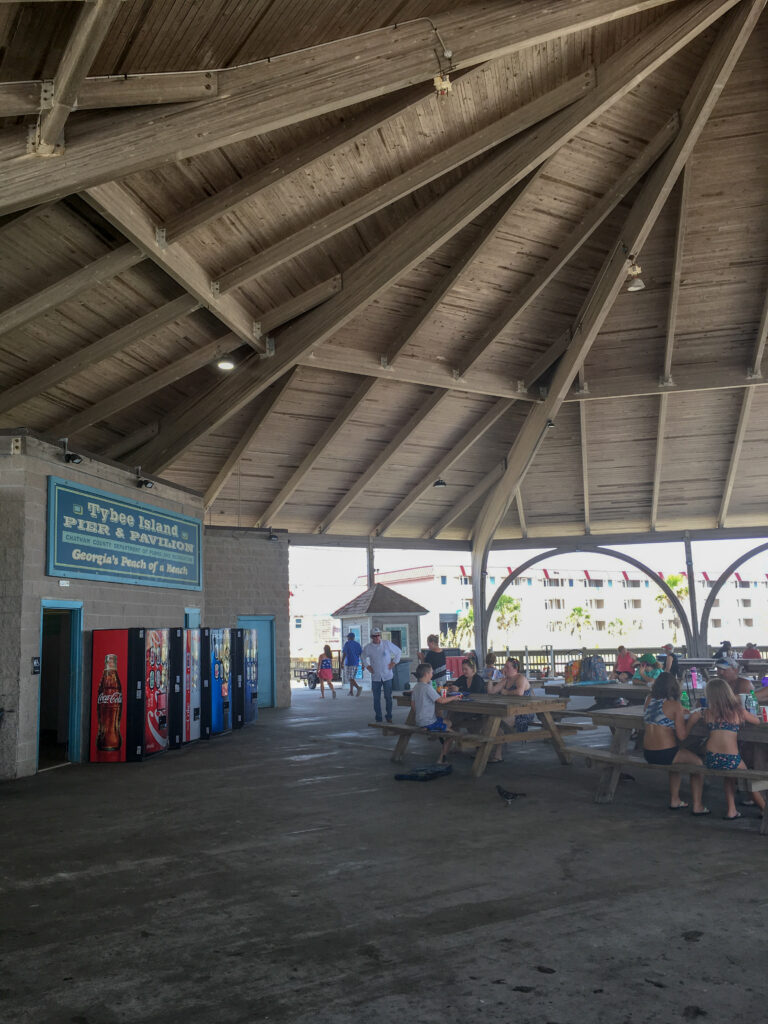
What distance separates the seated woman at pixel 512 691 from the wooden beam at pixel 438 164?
6.14m

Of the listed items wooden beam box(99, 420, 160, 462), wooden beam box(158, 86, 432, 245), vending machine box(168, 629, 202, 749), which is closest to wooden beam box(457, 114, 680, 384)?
wooden beam box(158, 86, 432, 245)

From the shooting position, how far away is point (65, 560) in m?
10.0

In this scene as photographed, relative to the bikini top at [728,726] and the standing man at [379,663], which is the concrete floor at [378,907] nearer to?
the bikini top at [728,726]

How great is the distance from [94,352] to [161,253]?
8.61ft

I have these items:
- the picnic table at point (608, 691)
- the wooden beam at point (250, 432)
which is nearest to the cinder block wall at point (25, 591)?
the wooden beam at point (250, 432)

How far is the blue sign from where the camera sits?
997cm

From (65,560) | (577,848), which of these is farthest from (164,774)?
(577,848)

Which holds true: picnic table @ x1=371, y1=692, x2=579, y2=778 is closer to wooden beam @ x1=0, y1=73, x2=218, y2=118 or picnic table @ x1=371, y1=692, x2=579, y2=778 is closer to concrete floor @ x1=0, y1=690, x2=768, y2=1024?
concrete floor @ x1=0, y1=690, x2=768, y2=1024

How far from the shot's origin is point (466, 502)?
2239cm

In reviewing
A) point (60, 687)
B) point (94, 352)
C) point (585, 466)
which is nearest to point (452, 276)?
point (94, 352)

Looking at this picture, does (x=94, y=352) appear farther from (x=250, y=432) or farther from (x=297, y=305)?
(x=250, y=432)

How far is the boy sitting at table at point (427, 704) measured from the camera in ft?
30.3

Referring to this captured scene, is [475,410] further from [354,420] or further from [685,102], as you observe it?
[685,102]

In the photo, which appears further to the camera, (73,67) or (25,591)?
(25,591)
